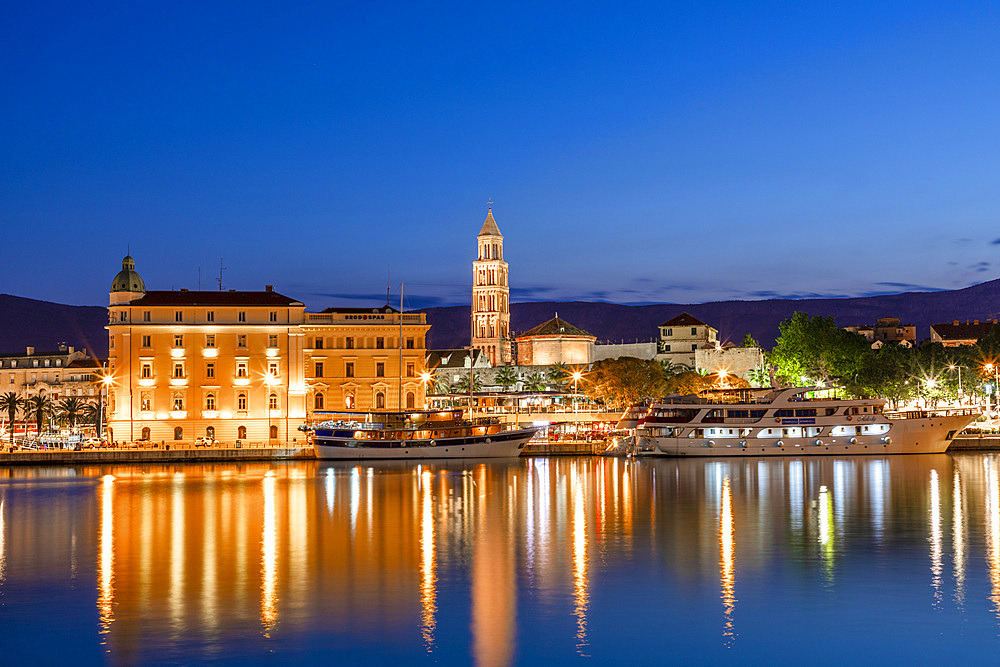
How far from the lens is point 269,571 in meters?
28.1

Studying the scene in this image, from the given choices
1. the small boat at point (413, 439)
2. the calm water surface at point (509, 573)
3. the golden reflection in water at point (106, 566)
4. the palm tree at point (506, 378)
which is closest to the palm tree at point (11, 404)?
the small boat at point (413, 439)

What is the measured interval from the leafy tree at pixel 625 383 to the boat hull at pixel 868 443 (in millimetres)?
23471

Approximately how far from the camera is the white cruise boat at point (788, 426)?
224 feet

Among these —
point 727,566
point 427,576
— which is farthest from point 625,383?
point 427,576

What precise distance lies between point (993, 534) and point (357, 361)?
52.3 meters

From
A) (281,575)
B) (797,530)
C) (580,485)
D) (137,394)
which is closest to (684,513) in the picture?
(797,530)

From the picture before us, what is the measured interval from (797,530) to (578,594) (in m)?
11.7

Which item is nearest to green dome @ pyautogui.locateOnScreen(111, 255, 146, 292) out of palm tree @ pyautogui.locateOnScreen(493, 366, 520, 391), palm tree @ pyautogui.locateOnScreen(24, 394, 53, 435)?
palm tree @ pyautogui.locateOnScreen(24, 394, 53, 435)

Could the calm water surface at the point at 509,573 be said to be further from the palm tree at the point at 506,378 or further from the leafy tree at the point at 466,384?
the palm tree at the point at 506,378

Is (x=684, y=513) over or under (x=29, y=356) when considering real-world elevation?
under

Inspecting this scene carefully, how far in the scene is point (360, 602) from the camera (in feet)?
79.0

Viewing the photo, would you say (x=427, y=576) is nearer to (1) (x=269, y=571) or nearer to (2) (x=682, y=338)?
(1) (x=269, y=571)

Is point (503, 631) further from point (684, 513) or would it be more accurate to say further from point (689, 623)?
point (684, 513)

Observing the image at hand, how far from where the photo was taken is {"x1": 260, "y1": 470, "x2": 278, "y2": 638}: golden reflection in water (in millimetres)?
22609
